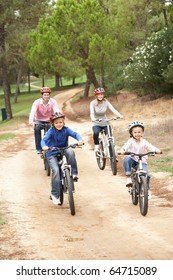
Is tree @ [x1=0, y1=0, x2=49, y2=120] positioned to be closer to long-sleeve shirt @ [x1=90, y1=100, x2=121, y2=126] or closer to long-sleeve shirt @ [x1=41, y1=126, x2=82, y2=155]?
long-sleeve shirt @ [x1=90, y1=100, x2=121, y2=126]

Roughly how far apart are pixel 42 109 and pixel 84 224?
584 centimetres

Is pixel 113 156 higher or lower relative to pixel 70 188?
lower

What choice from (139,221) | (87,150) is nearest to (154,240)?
(139,221)

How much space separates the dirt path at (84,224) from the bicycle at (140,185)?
236 mm

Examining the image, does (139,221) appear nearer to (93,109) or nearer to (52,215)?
(52,215)

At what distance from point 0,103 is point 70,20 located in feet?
134

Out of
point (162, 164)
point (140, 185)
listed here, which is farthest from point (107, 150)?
point (140, 185)

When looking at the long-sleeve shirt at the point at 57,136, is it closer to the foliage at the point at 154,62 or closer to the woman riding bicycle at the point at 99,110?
the woman riding bicycle at the point at 99,110

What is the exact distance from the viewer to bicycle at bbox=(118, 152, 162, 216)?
935 centimetres

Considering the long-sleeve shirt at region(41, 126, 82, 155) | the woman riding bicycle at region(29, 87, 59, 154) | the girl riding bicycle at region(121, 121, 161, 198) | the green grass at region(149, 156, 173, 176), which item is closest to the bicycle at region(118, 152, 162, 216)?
the girl riding bicycle at region(121, 121, 161, 198)

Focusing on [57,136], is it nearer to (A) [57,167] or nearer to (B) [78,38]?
(A) [57,167]

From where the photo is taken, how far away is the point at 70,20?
34.1 metres

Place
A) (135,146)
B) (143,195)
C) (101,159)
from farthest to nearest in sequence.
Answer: (101,159), (135,146), (143,195)

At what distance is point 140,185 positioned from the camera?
973 centimetres
